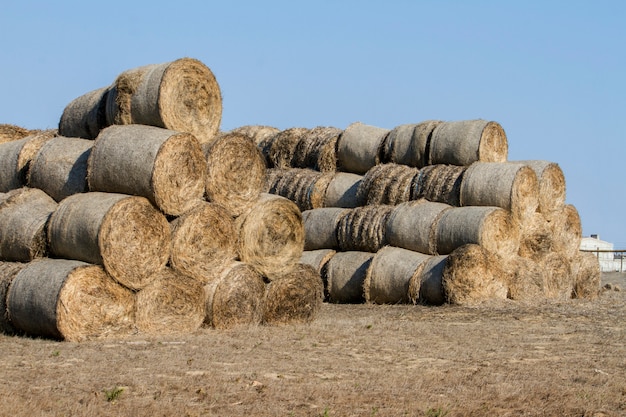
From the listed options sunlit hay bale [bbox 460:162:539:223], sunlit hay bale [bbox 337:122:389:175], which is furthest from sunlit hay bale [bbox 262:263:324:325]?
sunlit hay bale [bbox 337:122:389:175]

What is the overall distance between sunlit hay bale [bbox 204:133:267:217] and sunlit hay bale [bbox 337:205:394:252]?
16.0 ft

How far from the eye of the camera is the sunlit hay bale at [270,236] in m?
12.0

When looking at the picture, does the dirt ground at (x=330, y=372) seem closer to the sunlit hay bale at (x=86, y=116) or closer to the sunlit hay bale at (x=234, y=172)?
the sunlit hay bale at (x=234, y=172)

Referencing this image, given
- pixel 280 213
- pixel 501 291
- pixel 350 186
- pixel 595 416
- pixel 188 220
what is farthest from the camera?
pixel 350 186

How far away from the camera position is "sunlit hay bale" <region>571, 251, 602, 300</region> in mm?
18625

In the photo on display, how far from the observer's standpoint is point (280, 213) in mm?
12430

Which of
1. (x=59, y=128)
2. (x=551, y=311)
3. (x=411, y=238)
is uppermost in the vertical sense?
(x=59, y=128)

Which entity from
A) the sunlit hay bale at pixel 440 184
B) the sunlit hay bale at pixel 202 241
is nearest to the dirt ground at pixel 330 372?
the sunlit hay bale at pixel 202 241

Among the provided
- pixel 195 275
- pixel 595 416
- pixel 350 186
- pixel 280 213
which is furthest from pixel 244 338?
pixel 350 186

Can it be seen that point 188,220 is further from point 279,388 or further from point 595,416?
point 595,416

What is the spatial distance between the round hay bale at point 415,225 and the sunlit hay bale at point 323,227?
1.46 meters

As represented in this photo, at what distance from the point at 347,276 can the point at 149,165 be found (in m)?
6.78

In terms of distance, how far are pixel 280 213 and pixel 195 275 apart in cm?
172

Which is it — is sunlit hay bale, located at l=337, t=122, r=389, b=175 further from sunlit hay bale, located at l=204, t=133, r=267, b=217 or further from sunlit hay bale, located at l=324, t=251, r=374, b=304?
sunlit hay bale, located at l=204, t=133, r=267, b=217
